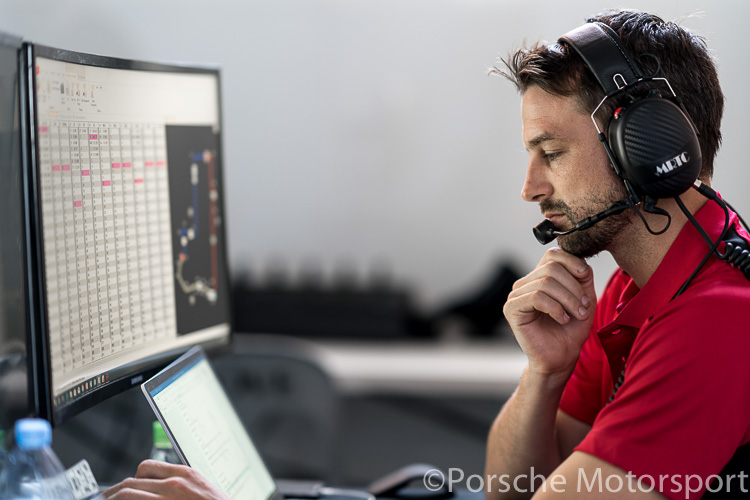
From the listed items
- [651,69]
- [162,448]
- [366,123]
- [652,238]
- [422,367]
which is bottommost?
[422,367]

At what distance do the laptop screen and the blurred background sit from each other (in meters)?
2.05

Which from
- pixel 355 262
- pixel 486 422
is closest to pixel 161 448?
pixel 486 422

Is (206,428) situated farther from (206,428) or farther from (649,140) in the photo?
(649,140)

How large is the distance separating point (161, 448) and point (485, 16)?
9.06ft

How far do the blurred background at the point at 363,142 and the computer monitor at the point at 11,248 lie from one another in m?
2.19

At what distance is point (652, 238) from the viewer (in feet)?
3.68

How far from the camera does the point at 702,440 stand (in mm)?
901

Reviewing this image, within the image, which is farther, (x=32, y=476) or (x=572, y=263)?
(x=572, y=263)

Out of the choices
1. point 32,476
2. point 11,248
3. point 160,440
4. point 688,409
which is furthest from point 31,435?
point 688,409

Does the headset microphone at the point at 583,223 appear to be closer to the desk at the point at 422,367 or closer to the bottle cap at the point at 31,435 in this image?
the bottle cap at the point at 31,435

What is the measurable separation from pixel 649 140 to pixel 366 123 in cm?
261

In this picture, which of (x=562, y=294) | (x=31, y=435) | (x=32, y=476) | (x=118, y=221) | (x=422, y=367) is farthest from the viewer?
(x=422, y=367)

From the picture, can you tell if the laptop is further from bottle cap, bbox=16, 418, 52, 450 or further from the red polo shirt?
the red polo shirt

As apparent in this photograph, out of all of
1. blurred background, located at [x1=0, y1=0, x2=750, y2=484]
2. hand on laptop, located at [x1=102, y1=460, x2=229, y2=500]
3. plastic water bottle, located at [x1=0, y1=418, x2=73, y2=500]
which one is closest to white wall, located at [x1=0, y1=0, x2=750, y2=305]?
blurred background, located at [x1=0, y1=0, x2=750, y2=484]
